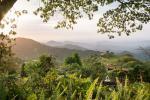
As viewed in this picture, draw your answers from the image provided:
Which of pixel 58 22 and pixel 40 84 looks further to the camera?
pixel 58 22

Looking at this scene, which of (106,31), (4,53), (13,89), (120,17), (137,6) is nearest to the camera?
(13,89)

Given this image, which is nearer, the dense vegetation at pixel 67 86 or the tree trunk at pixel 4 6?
the dense vegetation at pixel 67 86

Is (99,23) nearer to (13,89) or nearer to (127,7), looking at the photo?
(127,7)

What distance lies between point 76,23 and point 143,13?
10.0ft

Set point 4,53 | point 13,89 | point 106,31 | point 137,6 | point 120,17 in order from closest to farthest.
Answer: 1. point 13,89
2. point 4,53
3. point 137,6
4. point 120,17
5. point 106,31

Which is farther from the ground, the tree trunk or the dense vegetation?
the tree trunk

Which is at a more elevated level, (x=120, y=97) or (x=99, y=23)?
(x=99, y=23)

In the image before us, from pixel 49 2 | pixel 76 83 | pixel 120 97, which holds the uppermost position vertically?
pixel 49 2

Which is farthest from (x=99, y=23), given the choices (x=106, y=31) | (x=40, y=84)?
(x=40, y=84)

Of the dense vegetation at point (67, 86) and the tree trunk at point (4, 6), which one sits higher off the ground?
the tree trunk at point (4, 6)

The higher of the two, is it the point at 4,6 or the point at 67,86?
the point at 4,6

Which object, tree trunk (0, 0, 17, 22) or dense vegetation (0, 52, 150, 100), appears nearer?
dense vegetation (0, 52, 150, 100)

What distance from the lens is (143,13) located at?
12.7m

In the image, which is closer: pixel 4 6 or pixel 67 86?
pixel 67 86
